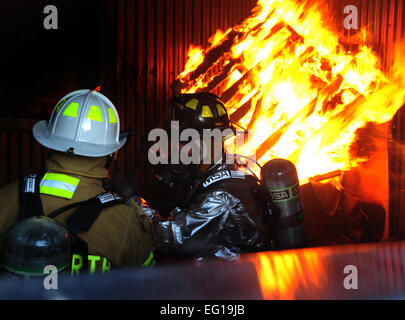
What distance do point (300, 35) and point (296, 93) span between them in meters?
0.93

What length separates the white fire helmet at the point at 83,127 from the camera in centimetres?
224

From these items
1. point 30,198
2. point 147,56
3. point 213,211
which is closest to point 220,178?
point 213,211

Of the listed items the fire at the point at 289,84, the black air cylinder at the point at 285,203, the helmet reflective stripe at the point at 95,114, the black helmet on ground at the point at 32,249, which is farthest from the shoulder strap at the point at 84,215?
the fire at the point at 289,84

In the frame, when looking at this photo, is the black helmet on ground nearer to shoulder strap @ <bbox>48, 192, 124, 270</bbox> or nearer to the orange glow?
shoulder strap @ <bbox>48, 192, 124, 270</bbox>

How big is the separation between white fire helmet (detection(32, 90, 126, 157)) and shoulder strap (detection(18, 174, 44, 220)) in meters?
0.27

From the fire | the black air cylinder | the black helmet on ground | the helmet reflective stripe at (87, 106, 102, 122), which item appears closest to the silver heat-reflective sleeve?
the black air cylinder

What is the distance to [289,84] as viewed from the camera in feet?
18.9

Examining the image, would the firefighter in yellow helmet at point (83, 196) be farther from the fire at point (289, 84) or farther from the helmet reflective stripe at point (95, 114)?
the fire at point (289, 84)

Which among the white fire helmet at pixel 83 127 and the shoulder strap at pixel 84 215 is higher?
the white fire helmet at pixel 83 127

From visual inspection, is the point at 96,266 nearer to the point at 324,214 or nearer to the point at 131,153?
the point at 131,153

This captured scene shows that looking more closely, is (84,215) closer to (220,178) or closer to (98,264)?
(98,264)

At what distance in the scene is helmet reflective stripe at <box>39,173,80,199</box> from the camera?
6.57 feet

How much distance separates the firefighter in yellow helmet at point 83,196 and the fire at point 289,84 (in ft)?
10.9

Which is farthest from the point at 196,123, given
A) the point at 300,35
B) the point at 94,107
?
the point at 300,35
